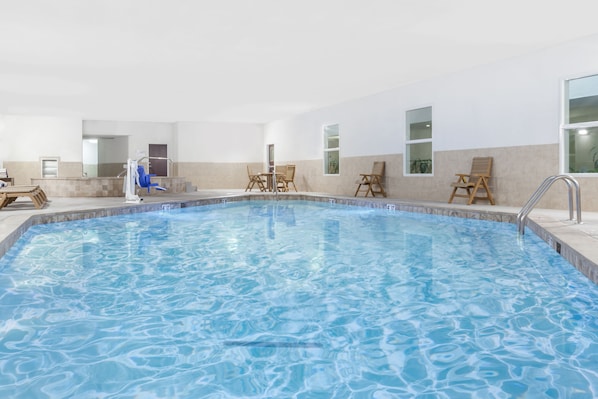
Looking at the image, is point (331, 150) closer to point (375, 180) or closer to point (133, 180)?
point (375, 180)

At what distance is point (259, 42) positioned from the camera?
19.1ft

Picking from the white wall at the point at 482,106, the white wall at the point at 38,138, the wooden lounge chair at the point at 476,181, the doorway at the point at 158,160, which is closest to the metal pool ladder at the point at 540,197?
the white wall at the point at 482,106

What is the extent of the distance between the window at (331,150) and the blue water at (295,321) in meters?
6.88

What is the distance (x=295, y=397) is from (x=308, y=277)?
1.74 meters

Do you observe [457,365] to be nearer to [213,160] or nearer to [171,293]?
[171,293]

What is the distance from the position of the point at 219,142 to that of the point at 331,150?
4555 mm

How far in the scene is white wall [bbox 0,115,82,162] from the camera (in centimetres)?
1283

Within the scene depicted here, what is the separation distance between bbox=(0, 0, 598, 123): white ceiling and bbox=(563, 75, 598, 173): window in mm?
656

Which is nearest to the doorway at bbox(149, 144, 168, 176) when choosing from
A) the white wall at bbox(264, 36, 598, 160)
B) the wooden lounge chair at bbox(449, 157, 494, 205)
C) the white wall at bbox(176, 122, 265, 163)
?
the white wall at bbox(176, 122, 265, 163)

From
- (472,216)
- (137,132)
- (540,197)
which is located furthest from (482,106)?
(137,132)

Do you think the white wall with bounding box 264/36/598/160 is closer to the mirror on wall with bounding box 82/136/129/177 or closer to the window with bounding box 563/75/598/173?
the window with bounding box 563/75/598/173

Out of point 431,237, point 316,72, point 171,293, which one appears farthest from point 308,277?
point 316,72

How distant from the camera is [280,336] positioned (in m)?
2.15

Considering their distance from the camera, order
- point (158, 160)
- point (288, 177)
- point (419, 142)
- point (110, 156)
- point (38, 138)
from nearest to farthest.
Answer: point (419, 142) < point (288, 177) < point (38, 138) < point (158, 160) < point (110, 156)
